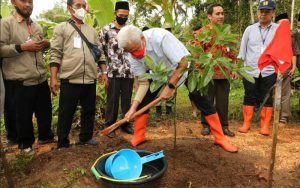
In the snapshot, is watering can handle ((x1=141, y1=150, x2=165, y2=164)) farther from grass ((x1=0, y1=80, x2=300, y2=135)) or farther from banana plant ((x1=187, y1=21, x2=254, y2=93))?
grass ((x1=0, y1=80, x2=300, y2=135))

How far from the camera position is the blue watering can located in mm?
2736

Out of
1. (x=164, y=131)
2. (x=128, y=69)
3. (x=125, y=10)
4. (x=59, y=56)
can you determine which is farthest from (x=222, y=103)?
(x=59, y=56)

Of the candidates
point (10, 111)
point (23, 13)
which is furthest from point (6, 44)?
point (10, 111)

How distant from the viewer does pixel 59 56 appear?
11.4 feet

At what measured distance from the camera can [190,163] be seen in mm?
3416

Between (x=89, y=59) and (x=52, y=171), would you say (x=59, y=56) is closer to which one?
(x=89, y=59)

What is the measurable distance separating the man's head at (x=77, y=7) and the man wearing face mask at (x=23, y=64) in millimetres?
393

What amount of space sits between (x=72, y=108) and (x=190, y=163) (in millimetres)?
1350

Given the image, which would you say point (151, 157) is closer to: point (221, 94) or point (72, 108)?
point (72, 108)

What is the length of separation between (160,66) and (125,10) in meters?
1.68

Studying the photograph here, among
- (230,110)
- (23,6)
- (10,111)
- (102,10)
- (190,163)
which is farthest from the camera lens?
(230,110)

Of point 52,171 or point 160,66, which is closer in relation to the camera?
point 160,66

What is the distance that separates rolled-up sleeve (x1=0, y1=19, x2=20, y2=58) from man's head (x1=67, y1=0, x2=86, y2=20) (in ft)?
2.11

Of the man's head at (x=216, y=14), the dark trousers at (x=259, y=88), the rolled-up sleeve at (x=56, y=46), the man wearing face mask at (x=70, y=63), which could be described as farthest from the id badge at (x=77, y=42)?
the dark trousers at (x=259, y=88)
